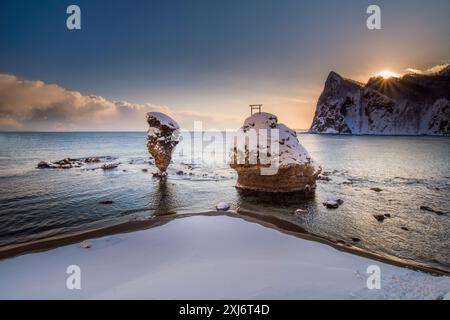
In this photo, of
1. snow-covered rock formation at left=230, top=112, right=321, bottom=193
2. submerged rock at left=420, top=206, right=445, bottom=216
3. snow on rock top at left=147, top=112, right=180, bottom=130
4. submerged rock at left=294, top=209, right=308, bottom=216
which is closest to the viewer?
submerged rock at left=420, top=206, right=445, bottom=216

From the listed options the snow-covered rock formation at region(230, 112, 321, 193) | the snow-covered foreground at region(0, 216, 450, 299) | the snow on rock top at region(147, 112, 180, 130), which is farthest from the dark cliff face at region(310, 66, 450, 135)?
the snow-covered foreground at region(0, 216, 450, 299)

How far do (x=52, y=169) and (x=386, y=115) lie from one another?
575 feet

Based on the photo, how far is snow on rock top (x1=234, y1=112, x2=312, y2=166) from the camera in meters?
24.6

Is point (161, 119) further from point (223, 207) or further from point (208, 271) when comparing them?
point (208, 271)

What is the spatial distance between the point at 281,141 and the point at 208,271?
63.1ft

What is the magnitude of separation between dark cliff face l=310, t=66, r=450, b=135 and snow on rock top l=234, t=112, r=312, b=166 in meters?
151

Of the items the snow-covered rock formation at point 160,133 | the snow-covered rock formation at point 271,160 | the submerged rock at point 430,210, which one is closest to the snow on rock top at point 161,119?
the snow-covered rock formation at point 160,133

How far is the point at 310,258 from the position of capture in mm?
10633

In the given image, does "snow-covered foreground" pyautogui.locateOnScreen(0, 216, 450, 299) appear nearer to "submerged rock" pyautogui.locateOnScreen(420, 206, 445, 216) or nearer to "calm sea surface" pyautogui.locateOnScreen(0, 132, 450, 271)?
"calm sea surface" pyautogui.locateOnScreen(0, 132, 450, 271)

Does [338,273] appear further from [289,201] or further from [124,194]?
[124,194]

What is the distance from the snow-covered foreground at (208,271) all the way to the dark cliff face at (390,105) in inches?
6481

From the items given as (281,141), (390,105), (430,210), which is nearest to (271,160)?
(281,141)

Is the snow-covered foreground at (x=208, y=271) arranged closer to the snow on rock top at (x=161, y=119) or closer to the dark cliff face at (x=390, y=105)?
the snow on rock top at (x=161, y=119)

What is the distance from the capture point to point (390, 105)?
146 metres
